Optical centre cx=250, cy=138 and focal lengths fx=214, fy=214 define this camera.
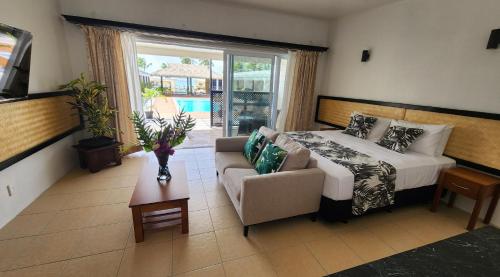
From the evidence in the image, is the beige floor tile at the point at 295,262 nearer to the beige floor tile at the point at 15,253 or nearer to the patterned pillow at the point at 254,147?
the patterned pillow at the point at 254,147

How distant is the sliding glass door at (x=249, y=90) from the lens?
4.18m

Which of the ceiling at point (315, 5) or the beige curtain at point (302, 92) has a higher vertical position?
the ceiling at point (315, 5)

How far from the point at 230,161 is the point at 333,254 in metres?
1.44

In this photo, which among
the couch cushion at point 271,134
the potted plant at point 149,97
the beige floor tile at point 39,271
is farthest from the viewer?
the potted plant at point 149,97

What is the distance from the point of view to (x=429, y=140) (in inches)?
102

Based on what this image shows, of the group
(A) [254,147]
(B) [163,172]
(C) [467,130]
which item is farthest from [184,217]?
(C) [467,130]

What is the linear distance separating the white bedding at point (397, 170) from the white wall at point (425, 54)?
78 centimetres

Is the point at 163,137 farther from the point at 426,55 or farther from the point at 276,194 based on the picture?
the point at 426,55

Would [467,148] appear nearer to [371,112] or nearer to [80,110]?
[371,112]

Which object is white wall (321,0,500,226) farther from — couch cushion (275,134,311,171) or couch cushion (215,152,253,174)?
couch cushion (215,152,253,174)

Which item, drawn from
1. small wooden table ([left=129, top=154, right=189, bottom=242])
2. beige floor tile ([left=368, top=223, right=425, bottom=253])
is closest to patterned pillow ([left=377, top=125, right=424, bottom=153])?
beige floor tile ([left=368, top=223, right=425, bottom=253])

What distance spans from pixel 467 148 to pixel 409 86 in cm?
107

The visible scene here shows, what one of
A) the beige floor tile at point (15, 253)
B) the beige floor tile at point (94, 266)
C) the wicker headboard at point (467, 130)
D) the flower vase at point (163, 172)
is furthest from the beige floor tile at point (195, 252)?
the wicker headboard at point (467, 130)

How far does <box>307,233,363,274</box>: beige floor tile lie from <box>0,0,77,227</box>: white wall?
9.37 ft
